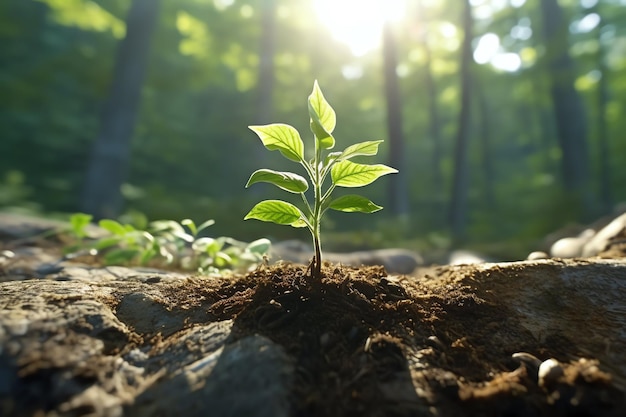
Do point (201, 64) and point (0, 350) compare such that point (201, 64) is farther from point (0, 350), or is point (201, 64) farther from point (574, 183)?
point (0, 350)

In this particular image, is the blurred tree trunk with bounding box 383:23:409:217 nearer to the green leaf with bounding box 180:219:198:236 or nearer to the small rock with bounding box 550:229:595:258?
the small rock with bounding box 550:229:595:258

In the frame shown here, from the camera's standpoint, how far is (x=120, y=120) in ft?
26.7

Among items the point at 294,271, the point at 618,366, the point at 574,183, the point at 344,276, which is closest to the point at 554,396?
the point at 618,366

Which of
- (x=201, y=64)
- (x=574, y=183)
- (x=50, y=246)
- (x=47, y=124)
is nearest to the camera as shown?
(x=50, y=246)

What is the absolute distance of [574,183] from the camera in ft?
31.3

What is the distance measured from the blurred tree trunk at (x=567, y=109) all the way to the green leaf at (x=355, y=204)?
30.5 ft

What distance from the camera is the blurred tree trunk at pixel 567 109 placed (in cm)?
930

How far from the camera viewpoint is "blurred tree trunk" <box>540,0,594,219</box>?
9.30 metres

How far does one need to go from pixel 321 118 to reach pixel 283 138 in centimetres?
13

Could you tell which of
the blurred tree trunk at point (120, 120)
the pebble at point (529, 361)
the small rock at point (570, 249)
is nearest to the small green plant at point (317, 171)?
the pebble at point (529, 361)

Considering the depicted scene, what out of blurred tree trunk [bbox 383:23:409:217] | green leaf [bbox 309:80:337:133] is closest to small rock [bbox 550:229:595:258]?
green leaf [bbox 309:80:337:133]

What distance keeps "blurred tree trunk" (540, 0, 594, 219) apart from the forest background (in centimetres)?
4

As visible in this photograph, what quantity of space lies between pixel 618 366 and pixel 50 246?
→ 11.6ft

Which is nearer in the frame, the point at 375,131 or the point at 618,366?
the point at 618,366
